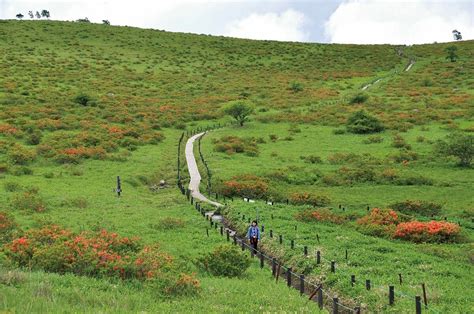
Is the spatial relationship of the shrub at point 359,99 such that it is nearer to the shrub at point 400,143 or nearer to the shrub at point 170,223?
the shrub at point 400,143

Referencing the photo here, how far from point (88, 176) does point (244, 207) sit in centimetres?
1661

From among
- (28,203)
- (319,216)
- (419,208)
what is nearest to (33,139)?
→ (28,203)

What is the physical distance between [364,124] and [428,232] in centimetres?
3739

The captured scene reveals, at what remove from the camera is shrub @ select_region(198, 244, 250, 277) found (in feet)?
65.3

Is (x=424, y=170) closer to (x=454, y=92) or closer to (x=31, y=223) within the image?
(x=31, y=223)

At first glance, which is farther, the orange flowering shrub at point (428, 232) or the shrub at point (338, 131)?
the shrub at point (338, 131)

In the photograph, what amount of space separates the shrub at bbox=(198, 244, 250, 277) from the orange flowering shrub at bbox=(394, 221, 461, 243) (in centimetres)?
1103

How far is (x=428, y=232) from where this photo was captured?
Answer: 26.6 meters

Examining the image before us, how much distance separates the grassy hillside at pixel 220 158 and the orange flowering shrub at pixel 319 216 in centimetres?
60

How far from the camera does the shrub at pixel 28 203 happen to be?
3111 centimetres

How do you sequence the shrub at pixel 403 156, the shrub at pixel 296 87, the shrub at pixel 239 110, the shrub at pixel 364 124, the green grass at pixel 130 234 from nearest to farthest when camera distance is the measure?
the green grass at pixel 130 234
the shrub at pixel 403 156
the shrub at pixel 364 124
the shrub at pixel 239 110
the shrub at pixel 296 87

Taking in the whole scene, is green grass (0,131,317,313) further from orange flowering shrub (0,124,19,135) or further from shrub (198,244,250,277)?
orange flowering shrub (0,124,19,135)

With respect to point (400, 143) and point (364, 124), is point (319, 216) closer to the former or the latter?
point (400, 143)

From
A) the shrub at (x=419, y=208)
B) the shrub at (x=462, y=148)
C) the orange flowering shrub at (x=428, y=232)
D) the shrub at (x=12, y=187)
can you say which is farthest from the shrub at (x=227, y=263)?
the shrub at (x=462, y=148)
